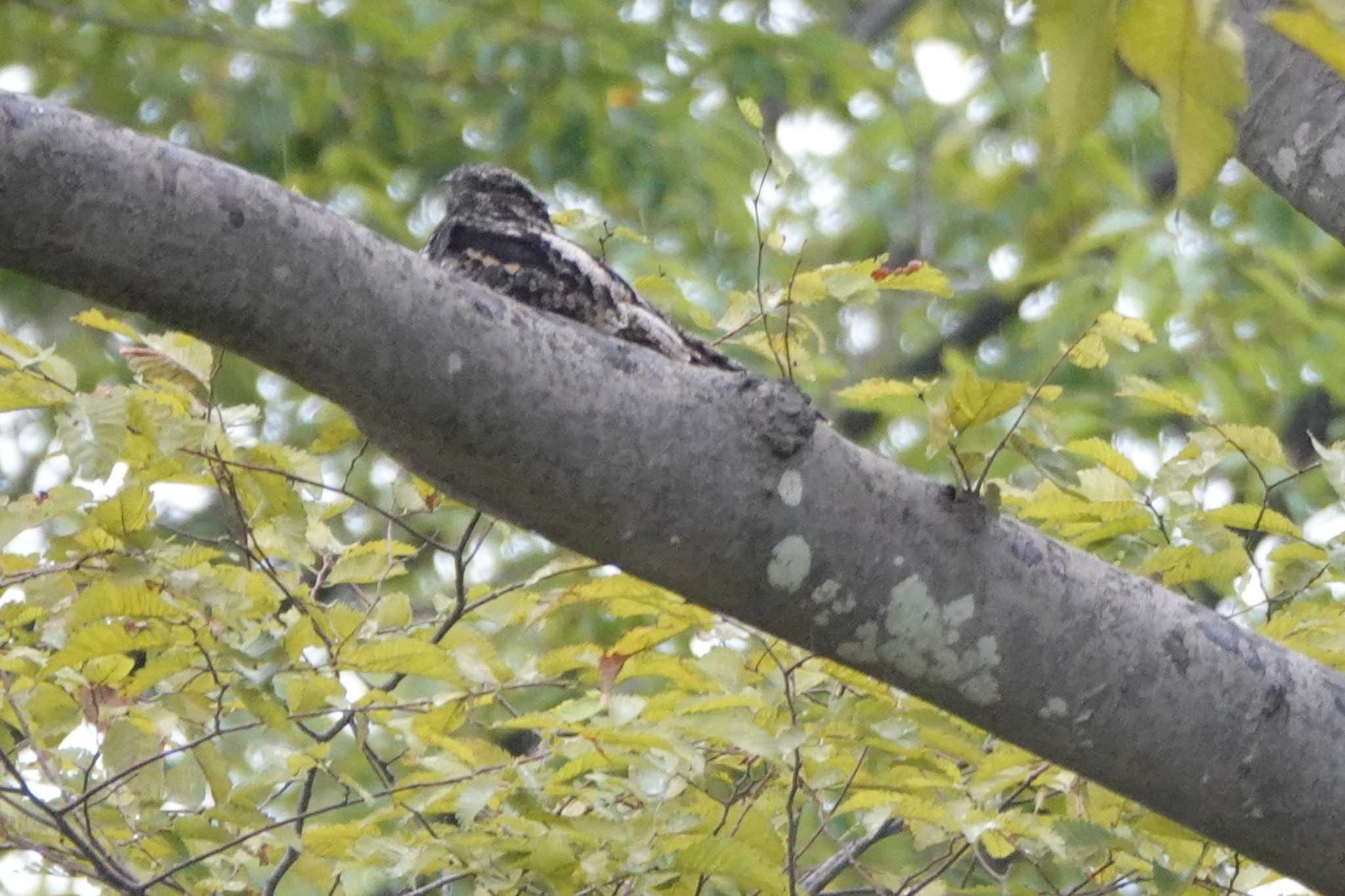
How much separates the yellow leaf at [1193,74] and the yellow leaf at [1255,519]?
3.98 ft

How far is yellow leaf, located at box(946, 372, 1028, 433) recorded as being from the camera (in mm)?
1277

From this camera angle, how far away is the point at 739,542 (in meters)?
1.19

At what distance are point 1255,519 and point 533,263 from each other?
3.37 ft

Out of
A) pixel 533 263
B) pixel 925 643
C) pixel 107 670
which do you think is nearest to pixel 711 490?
pixel 925 643

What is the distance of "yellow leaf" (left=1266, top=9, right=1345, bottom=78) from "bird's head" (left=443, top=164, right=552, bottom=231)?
1577mm

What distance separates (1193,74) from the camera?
22.0 inches

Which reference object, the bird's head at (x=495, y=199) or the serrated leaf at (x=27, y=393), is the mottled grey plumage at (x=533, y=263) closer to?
the bird's head at (x=495, y=199)

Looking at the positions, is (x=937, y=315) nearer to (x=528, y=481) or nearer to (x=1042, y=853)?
(x=1042, y=853)

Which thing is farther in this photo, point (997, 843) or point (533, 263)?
point (533, 263)

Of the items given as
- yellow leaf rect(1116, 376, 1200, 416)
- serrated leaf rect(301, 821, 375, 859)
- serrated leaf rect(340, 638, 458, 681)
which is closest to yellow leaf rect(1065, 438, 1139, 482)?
yellow leaf rect(1116, 376, 1200, 416)

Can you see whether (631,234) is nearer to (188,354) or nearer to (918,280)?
(918,280)

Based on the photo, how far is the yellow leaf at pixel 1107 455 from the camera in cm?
170

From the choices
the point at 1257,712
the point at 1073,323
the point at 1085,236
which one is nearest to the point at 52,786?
the point at 1257,712

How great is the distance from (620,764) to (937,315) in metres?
4.45
